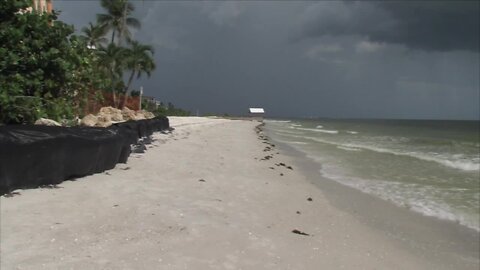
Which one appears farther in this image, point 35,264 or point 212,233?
point 212,233

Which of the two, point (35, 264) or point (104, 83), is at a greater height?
point (104, 83)

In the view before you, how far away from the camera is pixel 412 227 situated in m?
7.73

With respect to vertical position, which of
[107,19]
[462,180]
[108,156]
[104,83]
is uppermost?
[107,19]

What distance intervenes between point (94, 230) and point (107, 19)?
5001 cm

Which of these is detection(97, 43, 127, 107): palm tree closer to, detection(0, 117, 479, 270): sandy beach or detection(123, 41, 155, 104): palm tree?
detection(123, 41, 155, 104): palm tree

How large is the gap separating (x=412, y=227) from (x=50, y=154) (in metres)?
6.77

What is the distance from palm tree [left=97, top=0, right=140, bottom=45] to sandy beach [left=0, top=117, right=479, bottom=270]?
44.8 meters

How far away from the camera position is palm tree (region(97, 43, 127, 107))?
43.8 m

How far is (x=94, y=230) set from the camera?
5.50 meters

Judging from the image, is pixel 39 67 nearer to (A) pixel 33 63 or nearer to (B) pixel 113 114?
(A) pixel 33 63

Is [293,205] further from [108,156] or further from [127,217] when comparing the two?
[108,156]

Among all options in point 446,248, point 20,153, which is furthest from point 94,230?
point 446,248

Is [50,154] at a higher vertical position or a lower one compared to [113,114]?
lower

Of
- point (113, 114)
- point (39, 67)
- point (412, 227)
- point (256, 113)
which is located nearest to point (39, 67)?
point (39, 67)
